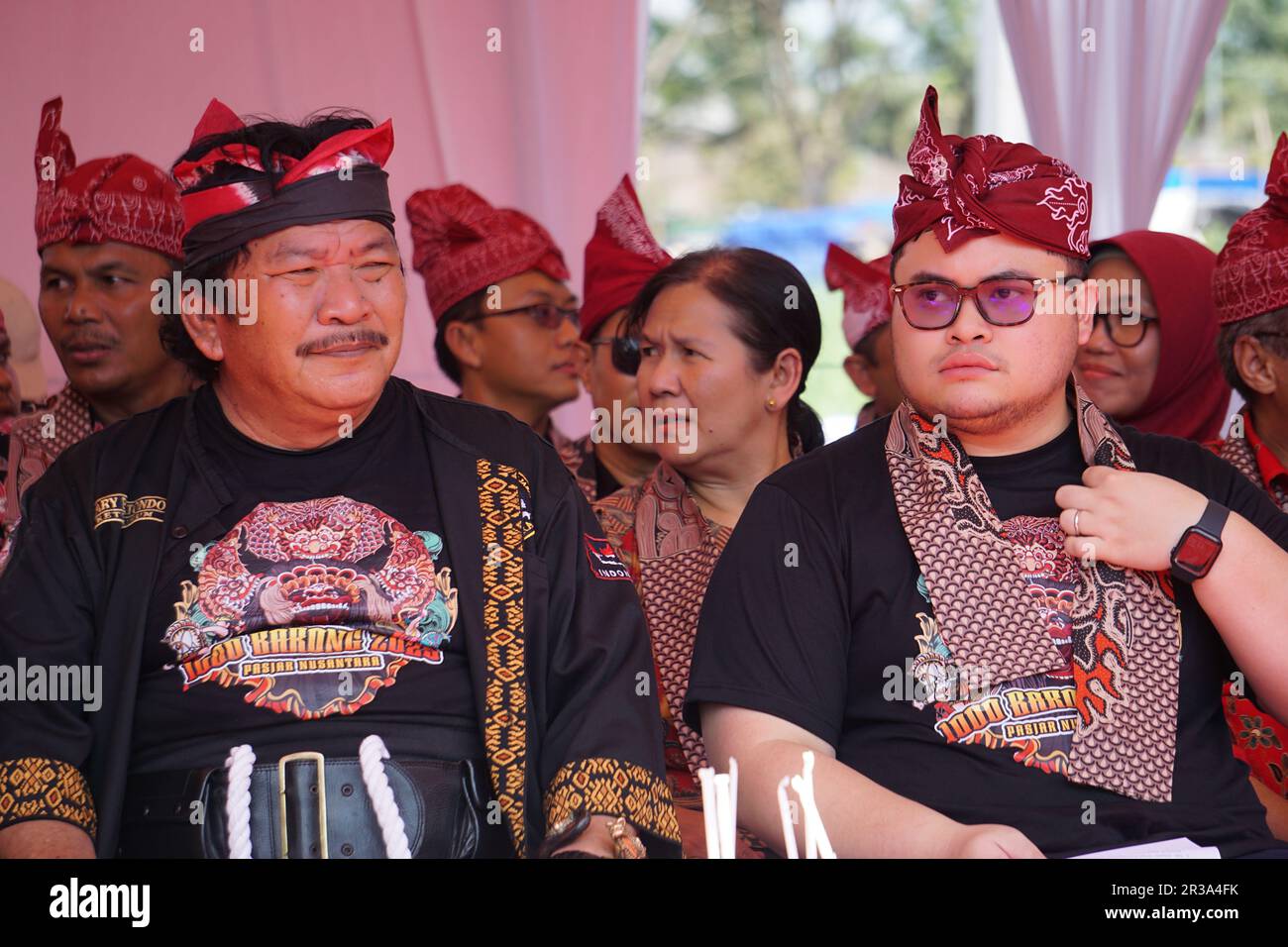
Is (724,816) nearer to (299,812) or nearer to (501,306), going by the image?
(299,812)

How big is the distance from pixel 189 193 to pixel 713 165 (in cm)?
1750

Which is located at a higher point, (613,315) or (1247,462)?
(613,315)

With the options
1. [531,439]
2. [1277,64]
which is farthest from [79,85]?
[1277,64]

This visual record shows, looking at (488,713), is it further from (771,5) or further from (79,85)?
(771,5)

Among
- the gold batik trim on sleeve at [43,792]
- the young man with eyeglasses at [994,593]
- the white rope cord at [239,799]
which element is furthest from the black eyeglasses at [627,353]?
the gold batik trim on sleeve at [43,792]

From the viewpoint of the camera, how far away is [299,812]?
245cm

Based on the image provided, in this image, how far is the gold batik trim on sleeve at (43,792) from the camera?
94.9 inches

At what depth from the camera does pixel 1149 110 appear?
16.8 ft

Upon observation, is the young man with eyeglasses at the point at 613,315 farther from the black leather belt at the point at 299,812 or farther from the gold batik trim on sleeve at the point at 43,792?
the gold batik trim on sleeve at the point at 43,792

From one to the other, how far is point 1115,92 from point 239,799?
4069 millimetres

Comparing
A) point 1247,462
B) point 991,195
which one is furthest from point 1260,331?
point 991,195

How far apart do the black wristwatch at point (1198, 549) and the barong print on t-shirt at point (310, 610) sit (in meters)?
1.32

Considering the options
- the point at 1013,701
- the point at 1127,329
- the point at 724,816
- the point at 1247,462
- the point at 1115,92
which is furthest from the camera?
the point at 1115,92
